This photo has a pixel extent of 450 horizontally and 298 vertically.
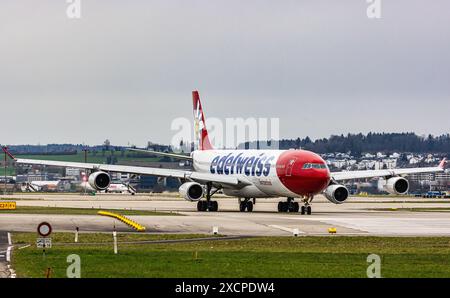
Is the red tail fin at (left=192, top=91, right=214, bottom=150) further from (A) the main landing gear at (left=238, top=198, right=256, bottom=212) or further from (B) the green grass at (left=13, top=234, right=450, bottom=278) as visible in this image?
(B) the green grass at (left=13, top=234, right=450, bottom=278)

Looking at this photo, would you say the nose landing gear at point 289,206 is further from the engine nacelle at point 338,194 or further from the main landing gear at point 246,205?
the main landing gear at point 246,205

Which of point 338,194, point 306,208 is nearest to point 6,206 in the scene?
point 306,208

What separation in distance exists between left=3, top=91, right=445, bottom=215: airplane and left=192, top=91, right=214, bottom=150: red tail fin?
14.9 feet

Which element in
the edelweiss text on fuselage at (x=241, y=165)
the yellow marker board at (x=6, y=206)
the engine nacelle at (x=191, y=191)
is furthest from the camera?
the yellow marker board at (x=6, y=206)

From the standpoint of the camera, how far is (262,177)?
85.9 metres

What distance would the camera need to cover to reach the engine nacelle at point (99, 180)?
293 ft

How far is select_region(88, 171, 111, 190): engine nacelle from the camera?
3521 inches

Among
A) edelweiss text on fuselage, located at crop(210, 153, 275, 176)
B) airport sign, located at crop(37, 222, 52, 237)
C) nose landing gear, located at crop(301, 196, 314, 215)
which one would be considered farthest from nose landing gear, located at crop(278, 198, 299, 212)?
airport sign, located at crop(37, 222, 52, 237)

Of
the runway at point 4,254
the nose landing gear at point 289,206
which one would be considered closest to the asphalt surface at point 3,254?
the runway at point 4,254

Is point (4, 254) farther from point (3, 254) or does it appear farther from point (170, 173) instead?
point (170, 173)

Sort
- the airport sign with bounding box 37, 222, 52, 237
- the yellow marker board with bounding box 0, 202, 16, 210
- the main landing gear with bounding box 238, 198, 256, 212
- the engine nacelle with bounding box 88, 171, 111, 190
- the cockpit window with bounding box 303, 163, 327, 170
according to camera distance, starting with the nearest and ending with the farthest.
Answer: the airport sign with bounding box 37, 222, 52, 237
the cockpit window with bounding box 303, 163, 327, 170
the yellow marker board with bounding box 0, 202, 16, 210
the engine nacelle with bounding box 88, 171, 111, 190
the main landing gear with bounding box 238, 198, 256, 212

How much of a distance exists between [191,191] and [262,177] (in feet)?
18.2
